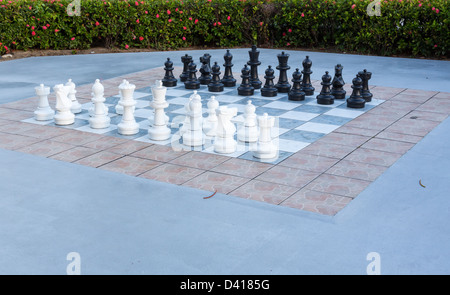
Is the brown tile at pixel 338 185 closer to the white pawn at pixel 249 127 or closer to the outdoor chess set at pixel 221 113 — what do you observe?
the outdoor chess set at pixel 221 113

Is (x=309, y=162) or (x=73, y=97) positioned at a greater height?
(x=73, y=97)

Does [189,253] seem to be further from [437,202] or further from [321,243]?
[437,202]

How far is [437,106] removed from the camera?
6.25m

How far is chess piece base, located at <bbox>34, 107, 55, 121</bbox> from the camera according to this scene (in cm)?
565

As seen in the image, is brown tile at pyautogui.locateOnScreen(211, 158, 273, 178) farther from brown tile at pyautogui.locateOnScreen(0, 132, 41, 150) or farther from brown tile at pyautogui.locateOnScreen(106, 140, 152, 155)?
brown tile at pyautogui.locateOnScreen(0, 132, 41, 150)

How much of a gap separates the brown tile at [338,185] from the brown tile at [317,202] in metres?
0.07

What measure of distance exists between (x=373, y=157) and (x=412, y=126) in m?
1.10

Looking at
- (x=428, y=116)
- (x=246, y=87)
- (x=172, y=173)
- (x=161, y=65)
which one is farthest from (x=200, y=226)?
(x=161, y=65)

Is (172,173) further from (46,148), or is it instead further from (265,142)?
(46,148)

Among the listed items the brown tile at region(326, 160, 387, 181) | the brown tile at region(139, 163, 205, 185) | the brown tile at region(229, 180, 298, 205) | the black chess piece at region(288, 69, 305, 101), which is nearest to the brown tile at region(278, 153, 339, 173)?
the brown tile at region(326, 160, 387, 181)

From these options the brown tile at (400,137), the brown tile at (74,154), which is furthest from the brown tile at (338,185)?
the brown tile at (74,154)

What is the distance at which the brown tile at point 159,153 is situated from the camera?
4574 millimetres

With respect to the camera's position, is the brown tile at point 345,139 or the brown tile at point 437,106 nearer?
the brown tile at point 345,139
